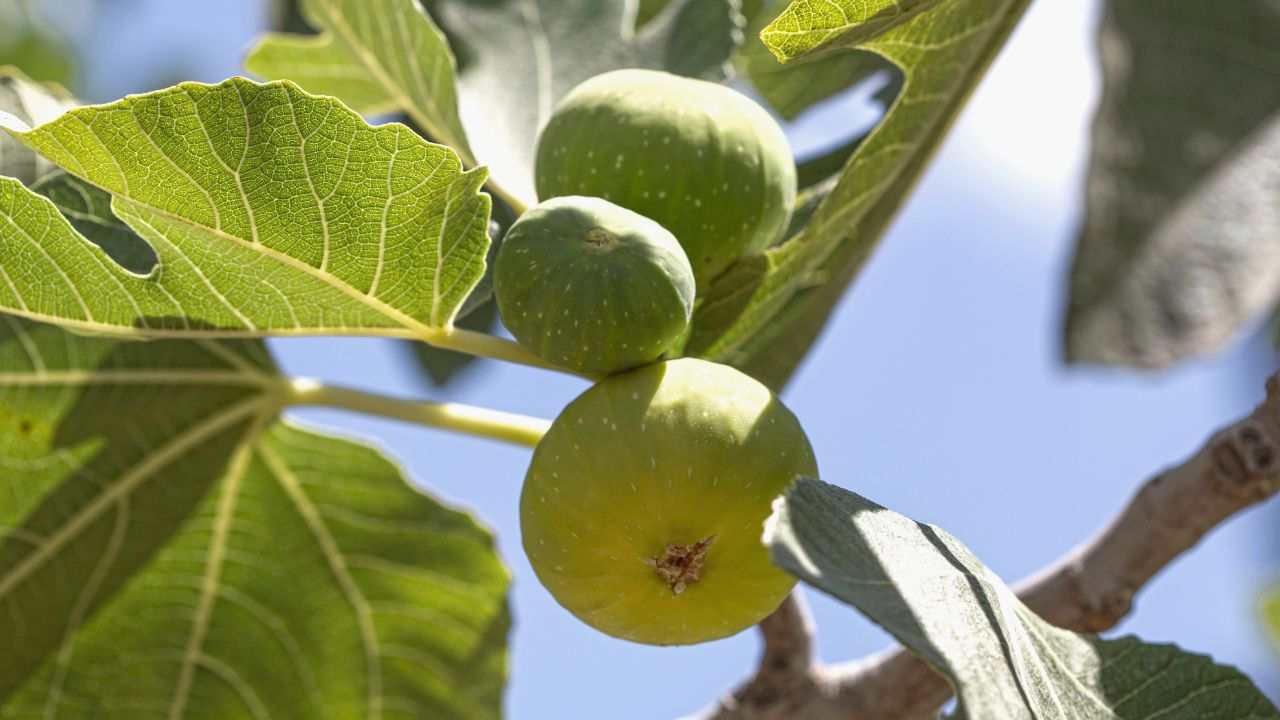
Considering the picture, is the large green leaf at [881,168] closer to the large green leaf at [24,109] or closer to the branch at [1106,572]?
the branch at [1106,572]

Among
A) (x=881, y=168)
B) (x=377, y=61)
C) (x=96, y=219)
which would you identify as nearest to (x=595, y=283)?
(x=881, y=168)

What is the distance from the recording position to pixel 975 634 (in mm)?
1004

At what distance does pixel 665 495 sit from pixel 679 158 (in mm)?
325

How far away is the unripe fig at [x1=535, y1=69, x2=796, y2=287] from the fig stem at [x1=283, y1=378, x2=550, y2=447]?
0.26 m

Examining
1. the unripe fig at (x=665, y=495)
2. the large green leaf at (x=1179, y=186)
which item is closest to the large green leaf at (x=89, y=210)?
the unripe fig at (x=665, y=495)

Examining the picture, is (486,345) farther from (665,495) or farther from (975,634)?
(975,634)

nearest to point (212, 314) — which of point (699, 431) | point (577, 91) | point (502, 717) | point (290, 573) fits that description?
point (577, 91)

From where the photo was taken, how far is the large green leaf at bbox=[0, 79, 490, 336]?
118 cm

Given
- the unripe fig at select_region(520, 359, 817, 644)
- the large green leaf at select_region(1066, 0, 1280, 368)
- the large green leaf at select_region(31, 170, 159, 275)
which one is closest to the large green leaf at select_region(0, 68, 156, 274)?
the large green leaf at select_region(31, 170, 159, 275)

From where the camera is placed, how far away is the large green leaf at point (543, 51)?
5.70 feet

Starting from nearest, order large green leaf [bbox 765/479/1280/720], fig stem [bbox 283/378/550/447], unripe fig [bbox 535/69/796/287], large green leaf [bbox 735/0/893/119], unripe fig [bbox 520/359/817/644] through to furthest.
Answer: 1. large green leaf [bbox 765/479/1280/720]
2. unripe fig [bbox 520/359/817/644]
3. unripe fig [bbox 535/69/796/287]
4. fig stem [bbox 283/378/550/447]
5. large green leaf [bbox 735/0/893/119]

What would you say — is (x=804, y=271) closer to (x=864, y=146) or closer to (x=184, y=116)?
(x=864, y=146)

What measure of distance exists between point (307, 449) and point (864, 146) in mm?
793

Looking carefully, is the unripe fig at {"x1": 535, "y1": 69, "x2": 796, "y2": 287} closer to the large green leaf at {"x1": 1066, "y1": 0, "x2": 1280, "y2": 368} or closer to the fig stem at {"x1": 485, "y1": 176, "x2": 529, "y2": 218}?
the fig stem at {"x1": 485, "y1": 176, "x2": 529, "y2": 218}
